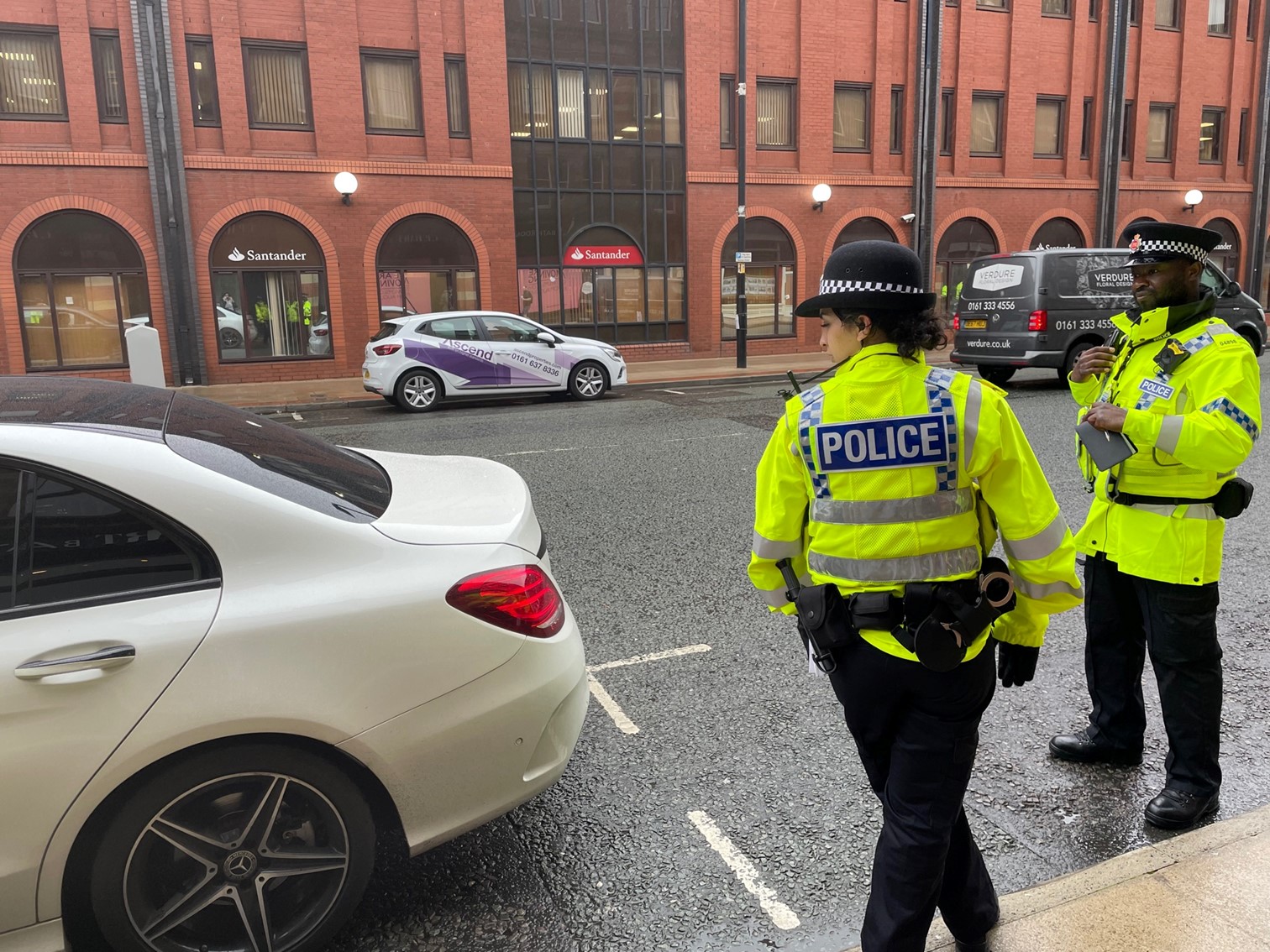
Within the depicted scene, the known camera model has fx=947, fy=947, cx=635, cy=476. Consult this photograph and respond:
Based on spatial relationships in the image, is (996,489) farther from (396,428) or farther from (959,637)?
(396,428)

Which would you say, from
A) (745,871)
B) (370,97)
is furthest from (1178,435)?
(370,97)

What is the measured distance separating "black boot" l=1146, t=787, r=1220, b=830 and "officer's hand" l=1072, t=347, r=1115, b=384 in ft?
4.54

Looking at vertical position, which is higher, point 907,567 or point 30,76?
point 30,76

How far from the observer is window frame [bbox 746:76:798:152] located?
22219mm

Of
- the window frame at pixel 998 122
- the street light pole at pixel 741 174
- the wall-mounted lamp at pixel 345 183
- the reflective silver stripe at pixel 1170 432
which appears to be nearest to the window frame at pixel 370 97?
the wall-mounted lamp at pixel 345 183

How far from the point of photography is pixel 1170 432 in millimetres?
2723

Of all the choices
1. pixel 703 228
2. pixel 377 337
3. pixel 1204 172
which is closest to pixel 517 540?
pixel 377 337

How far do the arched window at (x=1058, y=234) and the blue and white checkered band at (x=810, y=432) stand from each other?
85.0ft

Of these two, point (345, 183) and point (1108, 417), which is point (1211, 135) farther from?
point (1108, 417)

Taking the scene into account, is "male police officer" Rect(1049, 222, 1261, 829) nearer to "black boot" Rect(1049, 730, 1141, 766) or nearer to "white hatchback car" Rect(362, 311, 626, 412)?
"black boot" Rect(1049, 730, 1141, 766)

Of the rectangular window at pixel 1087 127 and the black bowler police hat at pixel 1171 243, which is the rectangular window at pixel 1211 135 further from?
the black bowler police hat at pixel 1171 243

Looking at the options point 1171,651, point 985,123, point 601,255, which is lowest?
point 1171,651

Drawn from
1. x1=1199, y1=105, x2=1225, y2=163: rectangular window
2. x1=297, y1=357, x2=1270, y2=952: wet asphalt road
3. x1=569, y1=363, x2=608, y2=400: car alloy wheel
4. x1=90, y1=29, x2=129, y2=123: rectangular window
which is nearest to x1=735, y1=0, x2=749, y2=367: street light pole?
x1=569, y1=363, x2=608, y2=400: car alloy wheel

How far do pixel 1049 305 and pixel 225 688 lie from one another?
45.5 ft
